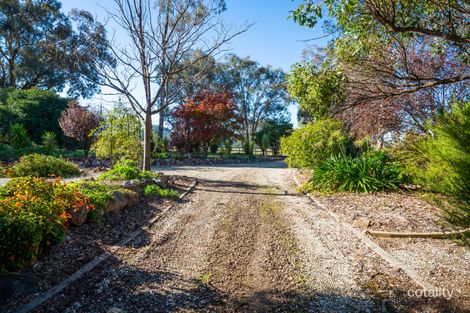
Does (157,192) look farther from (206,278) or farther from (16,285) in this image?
(16,285)

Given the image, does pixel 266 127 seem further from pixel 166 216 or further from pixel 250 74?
pixel 166 216

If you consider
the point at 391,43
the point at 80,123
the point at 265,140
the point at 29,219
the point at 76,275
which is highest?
the point at 391,43

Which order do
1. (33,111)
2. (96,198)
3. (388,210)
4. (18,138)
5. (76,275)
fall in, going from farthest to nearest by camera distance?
(33,111)
(18,138)
(388,210)
(96,198)
(76,275)

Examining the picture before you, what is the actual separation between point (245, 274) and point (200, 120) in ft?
54.0

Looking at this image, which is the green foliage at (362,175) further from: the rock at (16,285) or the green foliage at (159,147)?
the rock at (16,285)

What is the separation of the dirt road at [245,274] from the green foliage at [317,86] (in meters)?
2.03

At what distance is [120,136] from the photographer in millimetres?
9469

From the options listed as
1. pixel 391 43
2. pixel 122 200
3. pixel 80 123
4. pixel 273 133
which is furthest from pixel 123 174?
pixel 273 133

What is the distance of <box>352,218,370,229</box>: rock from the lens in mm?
4614

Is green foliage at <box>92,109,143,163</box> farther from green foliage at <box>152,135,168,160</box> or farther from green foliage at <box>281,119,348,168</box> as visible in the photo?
green foliage at <box>281,119,348,168</box>

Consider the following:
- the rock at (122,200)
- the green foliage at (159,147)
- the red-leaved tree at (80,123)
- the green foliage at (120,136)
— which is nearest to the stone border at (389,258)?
the rock at (122,200)

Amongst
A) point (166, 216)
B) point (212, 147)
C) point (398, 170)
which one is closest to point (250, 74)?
point (212, 147)

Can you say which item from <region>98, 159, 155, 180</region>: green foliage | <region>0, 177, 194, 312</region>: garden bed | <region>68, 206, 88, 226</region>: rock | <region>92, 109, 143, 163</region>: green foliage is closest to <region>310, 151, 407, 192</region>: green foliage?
<region>0, 177, 194, 312</region>: garden bed

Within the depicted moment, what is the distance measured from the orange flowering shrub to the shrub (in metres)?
4.95
